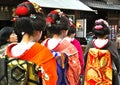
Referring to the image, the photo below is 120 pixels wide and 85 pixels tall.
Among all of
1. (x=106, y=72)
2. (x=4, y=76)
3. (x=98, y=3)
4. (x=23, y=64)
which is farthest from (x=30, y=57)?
(x=98, y=3)

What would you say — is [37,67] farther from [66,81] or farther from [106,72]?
[106,72]

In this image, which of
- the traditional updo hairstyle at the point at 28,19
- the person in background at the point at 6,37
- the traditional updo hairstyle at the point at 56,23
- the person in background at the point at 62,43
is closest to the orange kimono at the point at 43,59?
the traditional updo hairstyle at the point at 28,19

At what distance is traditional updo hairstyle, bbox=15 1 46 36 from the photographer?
11.1ft

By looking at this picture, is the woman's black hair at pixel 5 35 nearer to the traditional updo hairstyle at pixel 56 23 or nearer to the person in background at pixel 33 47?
the traditional updo hairstyle at pixel 56 23

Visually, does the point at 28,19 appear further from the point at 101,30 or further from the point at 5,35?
the point at 101,30

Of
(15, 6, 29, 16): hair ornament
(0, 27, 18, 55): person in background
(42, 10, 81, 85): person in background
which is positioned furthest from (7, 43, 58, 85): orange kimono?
(0, 27, 18, 55): person in background

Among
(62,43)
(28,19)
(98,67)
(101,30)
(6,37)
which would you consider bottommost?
(98,67)

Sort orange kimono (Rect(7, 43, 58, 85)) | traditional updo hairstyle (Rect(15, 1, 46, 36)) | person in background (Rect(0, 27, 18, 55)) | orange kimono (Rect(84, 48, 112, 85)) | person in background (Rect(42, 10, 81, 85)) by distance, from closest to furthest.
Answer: orange kimono (Rect(7, 43, 58, 85)) < traditional updo hairstyle (Rect(15, 1, 46, 36)) < person in background (Rect(42, 10, 81, 85)) < person in background (Rect(0, 27, 18, 55)) < orange kimono (Rect(84, 48, 112, 85))

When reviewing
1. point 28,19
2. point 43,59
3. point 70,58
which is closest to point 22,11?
point 28,19

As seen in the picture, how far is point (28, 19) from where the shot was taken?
339cm

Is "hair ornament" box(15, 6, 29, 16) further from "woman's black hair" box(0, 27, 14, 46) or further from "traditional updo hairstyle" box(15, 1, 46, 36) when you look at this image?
"woman's black hair" box(0, 27, 14, 46)

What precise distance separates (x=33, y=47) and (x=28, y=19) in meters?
0.27

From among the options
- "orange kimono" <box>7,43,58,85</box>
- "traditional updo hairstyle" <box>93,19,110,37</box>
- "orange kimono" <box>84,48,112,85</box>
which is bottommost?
"orange kimono" <box>84,48,112,85</box>

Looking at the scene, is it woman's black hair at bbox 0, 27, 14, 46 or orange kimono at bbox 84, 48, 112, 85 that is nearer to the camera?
woman's black hair at bbox 0, 27, 14, 46
